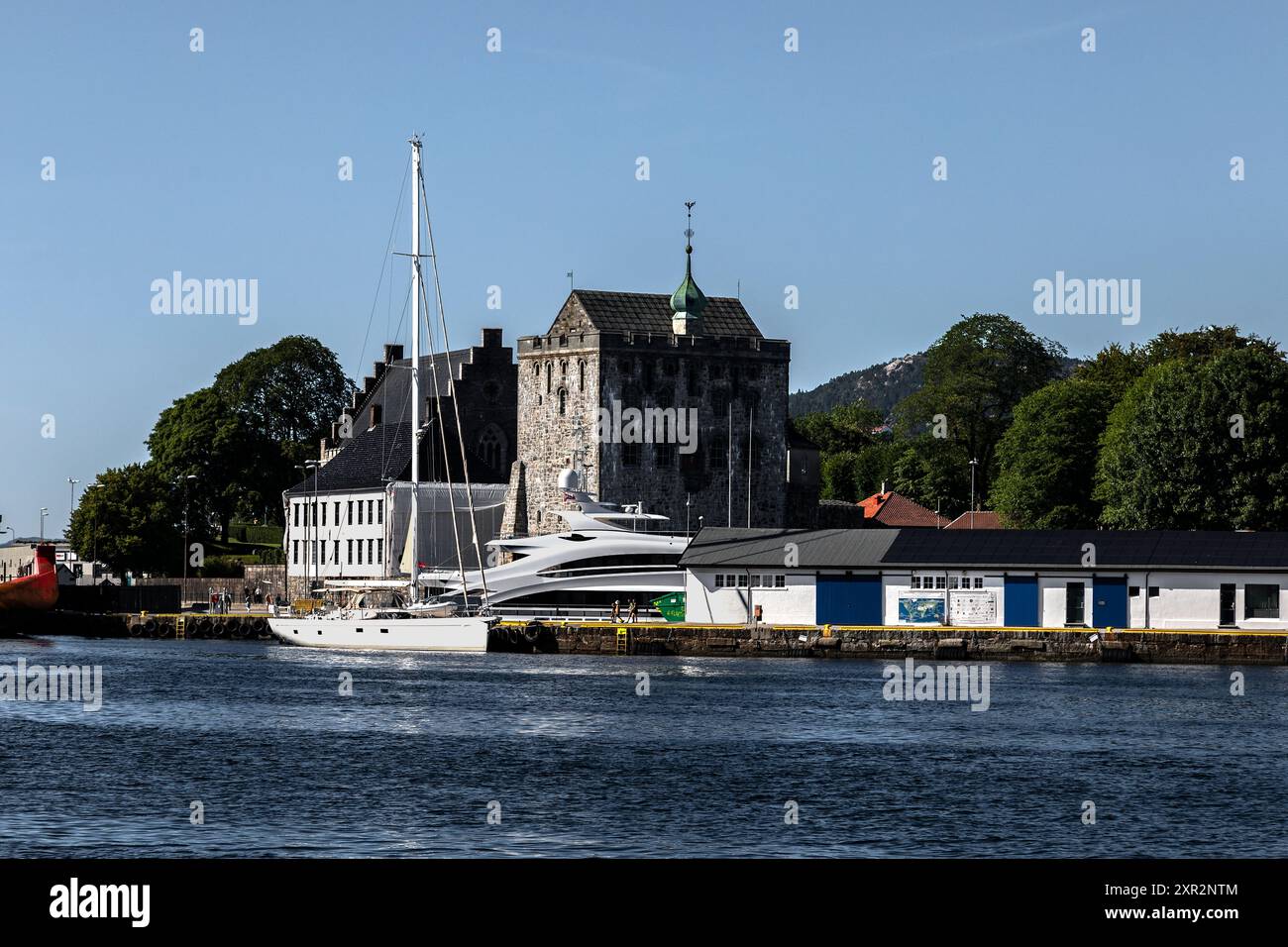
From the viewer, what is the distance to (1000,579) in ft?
246

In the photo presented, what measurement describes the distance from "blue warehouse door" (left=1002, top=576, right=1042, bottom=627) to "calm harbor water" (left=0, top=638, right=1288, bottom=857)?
8903mm

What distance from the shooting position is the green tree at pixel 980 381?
13662 cm

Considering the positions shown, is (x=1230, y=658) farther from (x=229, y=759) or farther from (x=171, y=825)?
(x=171, y=825)

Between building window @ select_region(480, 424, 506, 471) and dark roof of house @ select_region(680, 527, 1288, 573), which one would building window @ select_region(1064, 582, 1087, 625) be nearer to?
dark roof of house @ select_region(680, 527, 1288, 573)

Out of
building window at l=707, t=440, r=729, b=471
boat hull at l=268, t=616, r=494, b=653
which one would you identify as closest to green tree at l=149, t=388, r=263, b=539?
building window at l=707, t=440, r=729, b=471

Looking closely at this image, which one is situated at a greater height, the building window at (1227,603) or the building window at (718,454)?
the building window at (718,454)

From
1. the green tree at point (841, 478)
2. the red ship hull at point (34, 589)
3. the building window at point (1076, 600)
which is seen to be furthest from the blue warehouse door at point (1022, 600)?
the green tree at point (841, 478)

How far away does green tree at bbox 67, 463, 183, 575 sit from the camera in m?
117

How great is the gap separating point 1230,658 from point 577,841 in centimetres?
4659

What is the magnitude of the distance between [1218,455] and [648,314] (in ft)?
122

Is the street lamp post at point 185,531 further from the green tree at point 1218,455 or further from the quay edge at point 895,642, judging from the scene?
the green tree at point 1218,455

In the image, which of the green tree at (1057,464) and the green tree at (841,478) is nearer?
the green tree at (1057,464)

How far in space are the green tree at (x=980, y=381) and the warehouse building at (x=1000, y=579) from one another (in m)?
57.4

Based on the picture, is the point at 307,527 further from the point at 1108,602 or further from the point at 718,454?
the point at 1108,602
